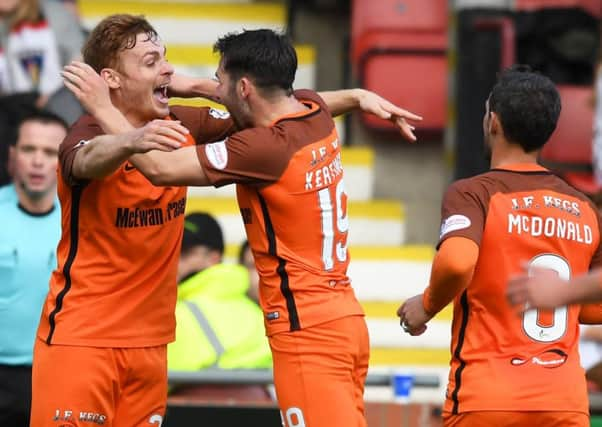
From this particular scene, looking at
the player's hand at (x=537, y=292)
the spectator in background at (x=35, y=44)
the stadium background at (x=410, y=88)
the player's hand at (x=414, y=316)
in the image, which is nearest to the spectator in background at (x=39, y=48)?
the spectator in background at (x=35, y=44)

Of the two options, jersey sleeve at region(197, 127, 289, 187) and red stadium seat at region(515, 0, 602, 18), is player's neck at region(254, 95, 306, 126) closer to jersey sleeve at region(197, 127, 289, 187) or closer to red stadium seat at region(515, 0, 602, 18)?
jersey sleeve at region(197, 127, 289, 187)

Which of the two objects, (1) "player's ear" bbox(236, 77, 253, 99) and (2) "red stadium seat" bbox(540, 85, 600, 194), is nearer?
(1) "player's ear" bbox(236, 77, 253, 99)

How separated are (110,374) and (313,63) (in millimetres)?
5200

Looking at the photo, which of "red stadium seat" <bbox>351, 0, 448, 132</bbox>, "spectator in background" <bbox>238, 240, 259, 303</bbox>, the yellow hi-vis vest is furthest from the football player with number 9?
"red stadium seat" <bbox>351, 0, 448, 132</bbox>

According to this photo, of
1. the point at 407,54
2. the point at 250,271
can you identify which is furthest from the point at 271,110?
the point at 407,54

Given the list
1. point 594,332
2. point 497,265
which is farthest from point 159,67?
point 594,332

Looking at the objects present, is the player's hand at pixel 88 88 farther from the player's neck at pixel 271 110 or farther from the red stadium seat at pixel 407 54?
the red stadium seat at pixel 407 54

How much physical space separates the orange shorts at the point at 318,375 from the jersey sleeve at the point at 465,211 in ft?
1.56

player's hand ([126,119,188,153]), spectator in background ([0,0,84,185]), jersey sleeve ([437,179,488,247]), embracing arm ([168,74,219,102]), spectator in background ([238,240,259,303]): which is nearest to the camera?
player's hand ([126,119,188,153])

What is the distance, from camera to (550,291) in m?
3.96

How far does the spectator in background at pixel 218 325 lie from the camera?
668cm

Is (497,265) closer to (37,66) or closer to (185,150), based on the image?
(185,150)

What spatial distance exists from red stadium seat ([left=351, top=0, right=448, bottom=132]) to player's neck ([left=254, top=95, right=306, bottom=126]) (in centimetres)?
453

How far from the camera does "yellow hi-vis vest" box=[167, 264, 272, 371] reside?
6.68 metres
